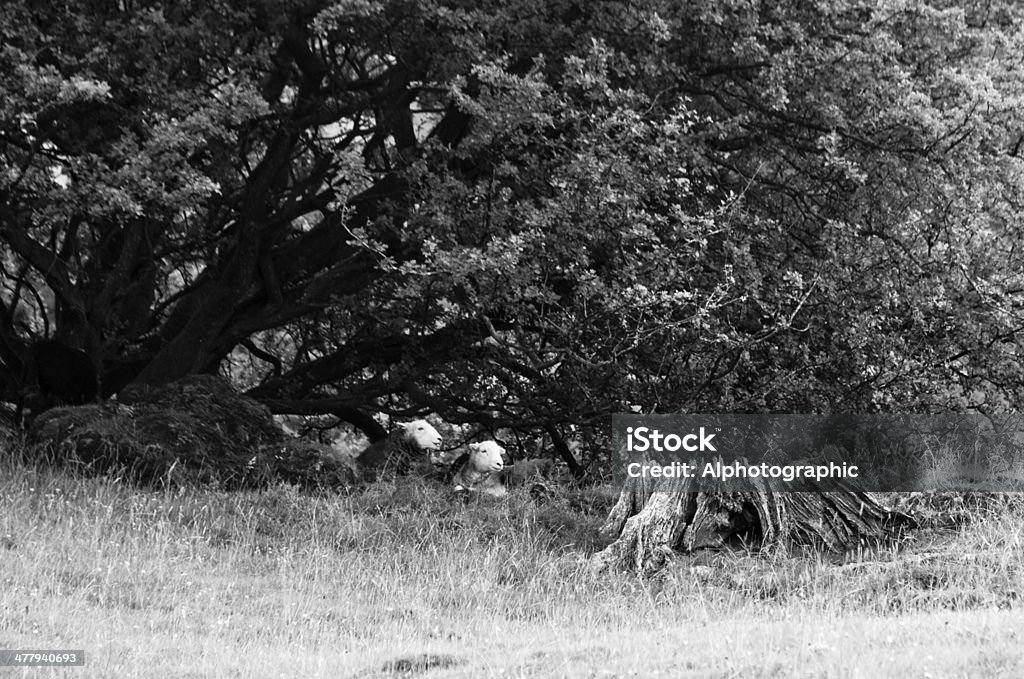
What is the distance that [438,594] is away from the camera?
356 inches

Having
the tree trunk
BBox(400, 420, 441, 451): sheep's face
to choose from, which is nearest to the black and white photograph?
the tree trunk

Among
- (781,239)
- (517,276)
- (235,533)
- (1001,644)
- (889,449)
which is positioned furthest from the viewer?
(781,239)

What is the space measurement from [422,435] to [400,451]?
2.39 ft

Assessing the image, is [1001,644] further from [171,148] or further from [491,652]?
[171,148]

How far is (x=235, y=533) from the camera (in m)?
10.1

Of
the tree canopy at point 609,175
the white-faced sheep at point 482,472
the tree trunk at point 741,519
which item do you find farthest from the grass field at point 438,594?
the tree canopy at point 609,175

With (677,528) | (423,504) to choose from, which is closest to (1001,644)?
(677,528)

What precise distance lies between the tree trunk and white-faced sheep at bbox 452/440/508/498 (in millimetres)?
1836

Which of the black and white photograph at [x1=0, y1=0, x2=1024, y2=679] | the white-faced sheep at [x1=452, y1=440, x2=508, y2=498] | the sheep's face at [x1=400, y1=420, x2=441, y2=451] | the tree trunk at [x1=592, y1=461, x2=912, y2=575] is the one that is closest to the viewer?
the black and white photograph at [x1=0, y1=0, x2=1024, y2=679]

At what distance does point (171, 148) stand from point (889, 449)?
7303mm
